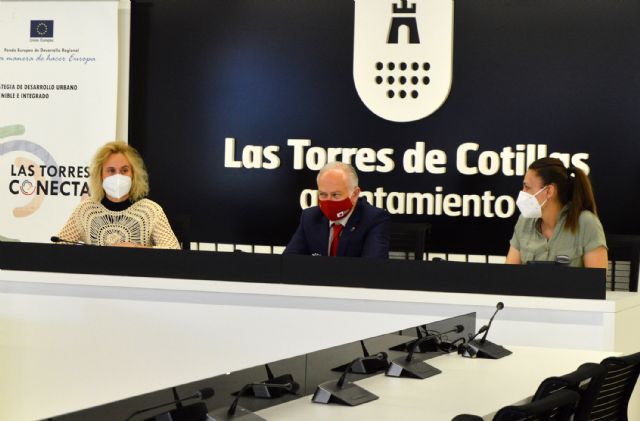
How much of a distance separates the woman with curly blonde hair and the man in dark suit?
80 cm

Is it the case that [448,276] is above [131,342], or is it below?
above

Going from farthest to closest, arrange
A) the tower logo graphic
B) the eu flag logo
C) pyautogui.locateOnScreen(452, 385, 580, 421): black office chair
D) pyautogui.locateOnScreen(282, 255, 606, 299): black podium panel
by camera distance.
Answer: the eu flag logo
the tower logo graphic
pyautogui.locateOnScreen(282, 255, 606, 299): black podium panel
pyautogui.locateOnScreen(452, 385, 580, 421): black office chair

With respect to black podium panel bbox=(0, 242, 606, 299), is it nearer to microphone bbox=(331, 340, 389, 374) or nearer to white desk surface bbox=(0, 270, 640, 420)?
white desk surface bbox=(0, 270, 640, 420)

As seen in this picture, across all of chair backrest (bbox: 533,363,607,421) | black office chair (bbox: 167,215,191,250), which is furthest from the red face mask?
chair backrest (bbox: 533,363,607,421)

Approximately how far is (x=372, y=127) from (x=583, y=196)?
9.22 feet

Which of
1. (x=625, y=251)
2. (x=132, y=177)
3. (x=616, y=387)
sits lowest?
(x=616, y=387)

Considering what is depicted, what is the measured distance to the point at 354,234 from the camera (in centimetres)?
568

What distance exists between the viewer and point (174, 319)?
16.2ft

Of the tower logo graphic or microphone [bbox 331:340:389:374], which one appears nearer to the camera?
microphone [bbox 331:340:389:374]

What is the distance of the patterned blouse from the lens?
19.8ft

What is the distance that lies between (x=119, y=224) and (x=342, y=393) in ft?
10.6

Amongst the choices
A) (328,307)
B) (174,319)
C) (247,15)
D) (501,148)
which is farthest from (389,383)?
(247,15)

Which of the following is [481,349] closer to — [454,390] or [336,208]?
[454,390]

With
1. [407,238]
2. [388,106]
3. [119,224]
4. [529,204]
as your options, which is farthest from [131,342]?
[388,106]
